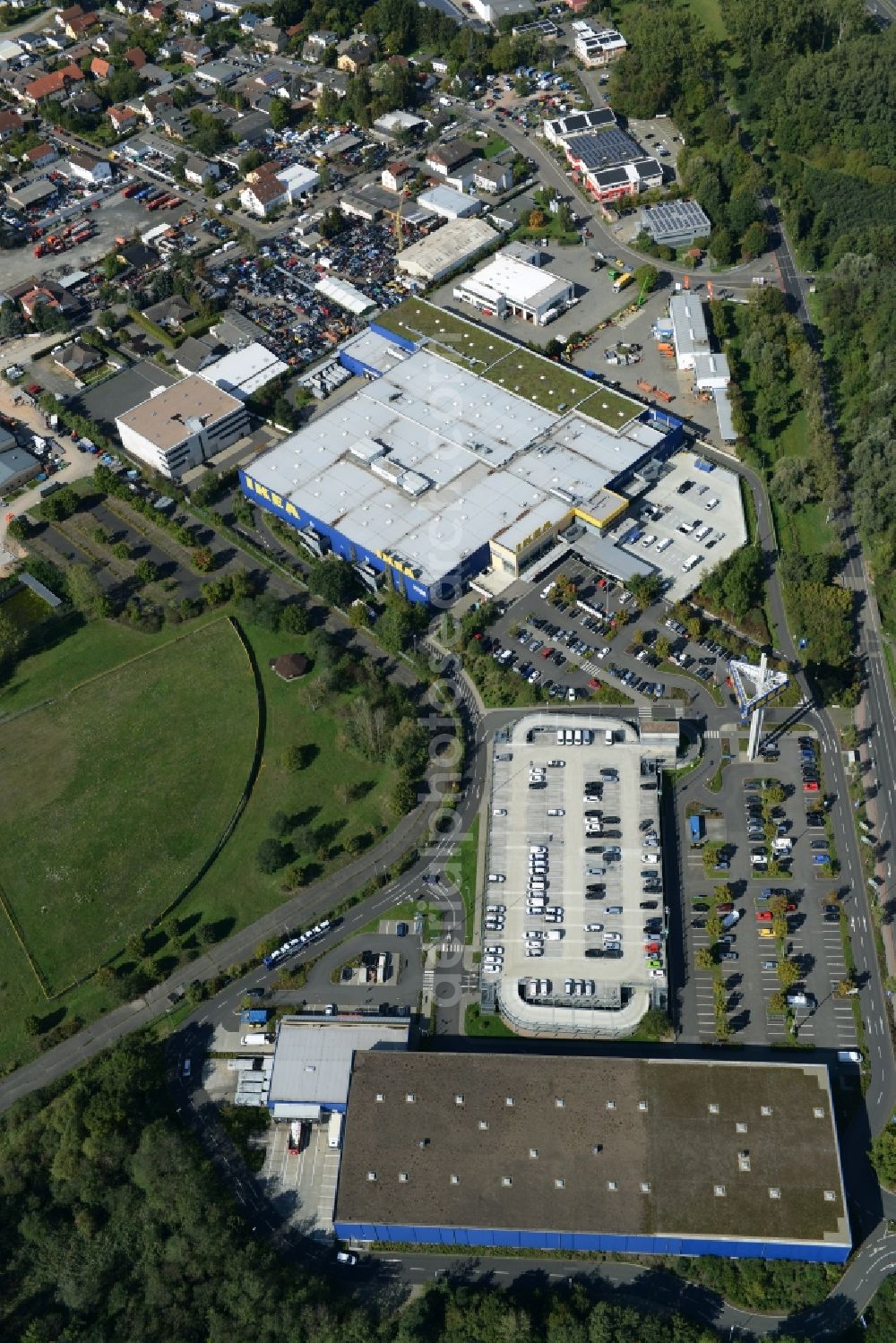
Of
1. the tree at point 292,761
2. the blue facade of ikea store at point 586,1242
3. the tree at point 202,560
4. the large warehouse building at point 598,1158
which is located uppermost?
the tree at point 202,560

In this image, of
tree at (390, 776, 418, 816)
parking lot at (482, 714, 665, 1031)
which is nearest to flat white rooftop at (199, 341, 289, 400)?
tree at (390, 776, 418, 816)

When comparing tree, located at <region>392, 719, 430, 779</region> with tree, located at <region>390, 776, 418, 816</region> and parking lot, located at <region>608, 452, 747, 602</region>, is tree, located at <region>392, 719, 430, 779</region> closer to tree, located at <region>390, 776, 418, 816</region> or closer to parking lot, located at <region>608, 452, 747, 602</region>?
tree, located at <region>390, 776, 418, 816</region>

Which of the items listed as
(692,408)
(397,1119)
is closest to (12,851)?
(397,1119)

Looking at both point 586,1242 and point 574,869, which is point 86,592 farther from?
point 586,1242

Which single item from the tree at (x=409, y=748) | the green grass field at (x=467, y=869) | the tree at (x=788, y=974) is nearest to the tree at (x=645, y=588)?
the tree at (x=409, y=748)

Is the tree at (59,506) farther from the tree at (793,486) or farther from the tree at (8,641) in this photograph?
the tree at (793,486)

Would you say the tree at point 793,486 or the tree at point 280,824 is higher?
the tree at point 793,486
